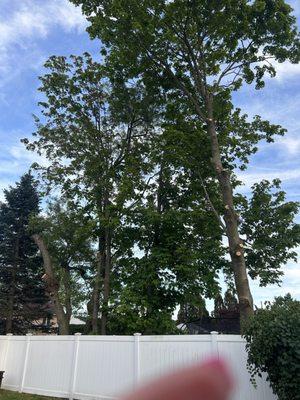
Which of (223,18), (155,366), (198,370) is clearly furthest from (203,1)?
(198,370)

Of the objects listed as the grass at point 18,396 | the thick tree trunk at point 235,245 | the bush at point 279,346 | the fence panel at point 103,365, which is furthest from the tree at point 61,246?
the bush at point 279,346

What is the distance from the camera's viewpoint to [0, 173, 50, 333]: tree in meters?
27.3

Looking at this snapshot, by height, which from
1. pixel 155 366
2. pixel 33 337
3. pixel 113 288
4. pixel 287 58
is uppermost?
pixel 287 58

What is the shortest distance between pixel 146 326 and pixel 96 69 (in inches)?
488

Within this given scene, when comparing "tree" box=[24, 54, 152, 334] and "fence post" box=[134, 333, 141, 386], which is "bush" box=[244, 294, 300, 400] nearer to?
"fence post" box=[134, 333, 141, 386]

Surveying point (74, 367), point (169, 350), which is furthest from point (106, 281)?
point (169, 350)

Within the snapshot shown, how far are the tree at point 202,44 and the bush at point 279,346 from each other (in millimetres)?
3153

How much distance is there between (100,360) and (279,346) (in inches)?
253

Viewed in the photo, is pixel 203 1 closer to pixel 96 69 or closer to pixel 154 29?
pixel 154 29

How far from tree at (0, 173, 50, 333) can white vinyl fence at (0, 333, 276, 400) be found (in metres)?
11.7

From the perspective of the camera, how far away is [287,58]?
13711 mm

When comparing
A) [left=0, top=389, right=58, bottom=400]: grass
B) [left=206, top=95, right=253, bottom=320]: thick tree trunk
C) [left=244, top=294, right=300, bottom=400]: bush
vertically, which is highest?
[left=206, top=95, right=253, bottom=320]: thick tree trunk

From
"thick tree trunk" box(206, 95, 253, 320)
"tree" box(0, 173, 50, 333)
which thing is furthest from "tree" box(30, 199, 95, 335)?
"thick tree trunk" box(206, 95, 253, 320)

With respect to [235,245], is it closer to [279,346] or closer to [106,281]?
[279,346]
